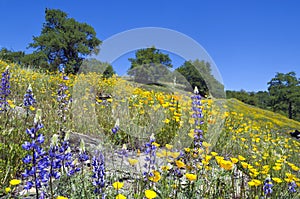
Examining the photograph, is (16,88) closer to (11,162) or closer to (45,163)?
(11,162)

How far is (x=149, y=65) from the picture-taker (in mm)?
5426

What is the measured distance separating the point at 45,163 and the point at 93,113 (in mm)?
3770

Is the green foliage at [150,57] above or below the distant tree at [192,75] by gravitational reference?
above

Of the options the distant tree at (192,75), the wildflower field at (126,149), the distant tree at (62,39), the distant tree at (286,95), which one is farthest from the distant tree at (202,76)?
the distant tree at (286,95)

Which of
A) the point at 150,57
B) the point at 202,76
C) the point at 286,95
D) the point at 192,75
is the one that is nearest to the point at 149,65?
the point at 150,57

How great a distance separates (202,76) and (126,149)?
2.17 metres

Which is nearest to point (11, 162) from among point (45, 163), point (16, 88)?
point (45, 163)

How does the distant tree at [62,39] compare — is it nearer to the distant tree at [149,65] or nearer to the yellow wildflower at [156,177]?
the distant tree at [149,65]

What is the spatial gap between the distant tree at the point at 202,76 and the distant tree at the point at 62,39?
21319mm

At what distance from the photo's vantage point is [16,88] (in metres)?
6.83

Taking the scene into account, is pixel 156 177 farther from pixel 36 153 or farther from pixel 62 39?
pixel 62 39

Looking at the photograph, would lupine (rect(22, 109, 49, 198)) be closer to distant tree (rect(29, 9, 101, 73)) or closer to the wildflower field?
the wildflower field

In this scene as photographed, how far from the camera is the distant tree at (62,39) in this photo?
2697cm

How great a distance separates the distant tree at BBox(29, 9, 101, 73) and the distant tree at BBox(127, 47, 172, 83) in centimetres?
2099
